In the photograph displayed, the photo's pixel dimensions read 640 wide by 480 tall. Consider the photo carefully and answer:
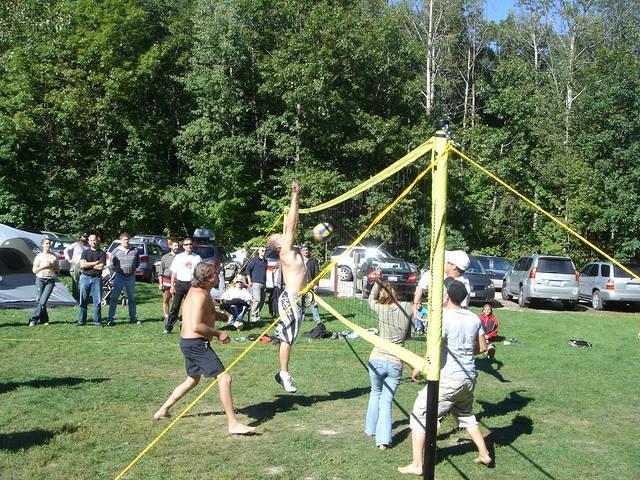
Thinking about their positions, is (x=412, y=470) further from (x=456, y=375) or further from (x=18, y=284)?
(x=18, y=284)

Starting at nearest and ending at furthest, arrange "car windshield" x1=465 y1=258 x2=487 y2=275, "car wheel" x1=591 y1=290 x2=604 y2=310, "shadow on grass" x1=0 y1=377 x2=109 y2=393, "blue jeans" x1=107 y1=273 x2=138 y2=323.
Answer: "shadow on grass" x1=0 y1=377 x2=109 y2=393
"blue jeans" x1=107 y1=273 x2=138 y2=323
"car wheel" x1=591 y1=290 x2=604 y2=310
"car windshield" x1=465 y1=258 x2=487 y2=275

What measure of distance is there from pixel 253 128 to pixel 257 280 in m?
21.7

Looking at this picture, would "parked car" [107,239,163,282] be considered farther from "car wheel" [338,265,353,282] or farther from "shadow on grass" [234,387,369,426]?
"shadow on grass" [234,387,369,426]

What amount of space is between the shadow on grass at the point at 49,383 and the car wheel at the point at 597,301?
16.8 metres

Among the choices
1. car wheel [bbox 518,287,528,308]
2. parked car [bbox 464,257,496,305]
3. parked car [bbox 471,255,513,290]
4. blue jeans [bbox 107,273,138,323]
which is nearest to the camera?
blue jeans [bbox 107,273,138,323]

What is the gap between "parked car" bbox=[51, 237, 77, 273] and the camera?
23.7 metres

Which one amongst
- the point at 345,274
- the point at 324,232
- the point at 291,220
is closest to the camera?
the point at 291,220

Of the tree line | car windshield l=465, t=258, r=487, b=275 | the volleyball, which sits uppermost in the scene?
the tree line

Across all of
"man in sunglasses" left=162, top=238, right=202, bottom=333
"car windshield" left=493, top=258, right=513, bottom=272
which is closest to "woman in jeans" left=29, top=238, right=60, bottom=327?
"man in sunglasses" left=162, top=238, right=202, bottom=333

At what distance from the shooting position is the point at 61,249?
24.5m

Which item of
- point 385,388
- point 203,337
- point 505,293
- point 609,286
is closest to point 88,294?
point 203,337

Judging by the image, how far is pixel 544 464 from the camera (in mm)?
5875

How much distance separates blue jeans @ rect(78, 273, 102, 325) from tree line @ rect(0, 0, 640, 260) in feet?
56.3

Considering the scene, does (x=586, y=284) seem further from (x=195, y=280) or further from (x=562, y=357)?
(x=195, y=280)
